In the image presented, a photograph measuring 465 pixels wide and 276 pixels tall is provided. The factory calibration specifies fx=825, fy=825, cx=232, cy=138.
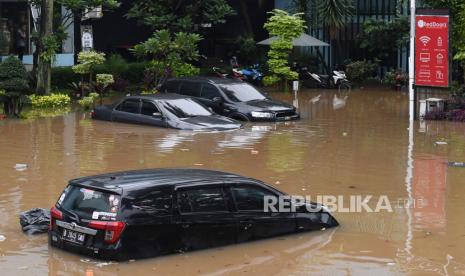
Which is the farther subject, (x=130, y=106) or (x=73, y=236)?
(x=130, y=106)

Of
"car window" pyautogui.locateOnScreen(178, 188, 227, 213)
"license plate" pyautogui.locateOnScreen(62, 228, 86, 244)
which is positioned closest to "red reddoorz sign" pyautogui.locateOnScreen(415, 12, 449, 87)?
"car window" pyautogui.locateOnScreen(178, 188, 227, 213)

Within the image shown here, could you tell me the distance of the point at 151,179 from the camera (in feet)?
31.2

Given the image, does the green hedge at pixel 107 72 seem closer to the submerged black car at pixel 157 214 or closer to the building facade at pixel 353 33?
the building facade at pixel 353 33

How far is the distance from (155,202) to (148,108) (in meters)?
12.9

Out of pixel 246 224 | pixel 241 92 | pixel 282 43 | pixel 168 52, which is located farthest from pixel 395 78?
pixel 246 224

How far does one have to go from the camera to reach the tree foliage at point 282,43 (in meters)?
32.9

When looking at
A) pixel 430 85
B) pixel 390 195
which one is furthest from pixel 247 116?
pixel 390 195

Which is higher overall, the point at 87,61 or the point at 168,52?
the point at 168,52

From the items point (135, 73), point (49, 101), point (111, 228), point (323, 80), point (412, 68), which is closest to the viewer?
point (111, 228)

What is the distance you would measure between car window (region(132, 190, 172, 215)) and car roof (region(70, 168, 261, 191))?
118 mm

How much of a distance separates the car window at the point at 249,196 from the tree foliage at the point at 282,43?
2294cm

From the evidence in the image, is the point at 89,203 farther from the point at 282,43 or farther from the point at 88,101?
the point at 282,43

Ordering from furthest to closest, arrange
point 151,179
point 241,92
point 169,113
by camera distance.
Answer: point 241,92, point 169,113, point 151,179

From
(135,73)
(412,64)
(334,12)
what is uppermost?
(334,12)
